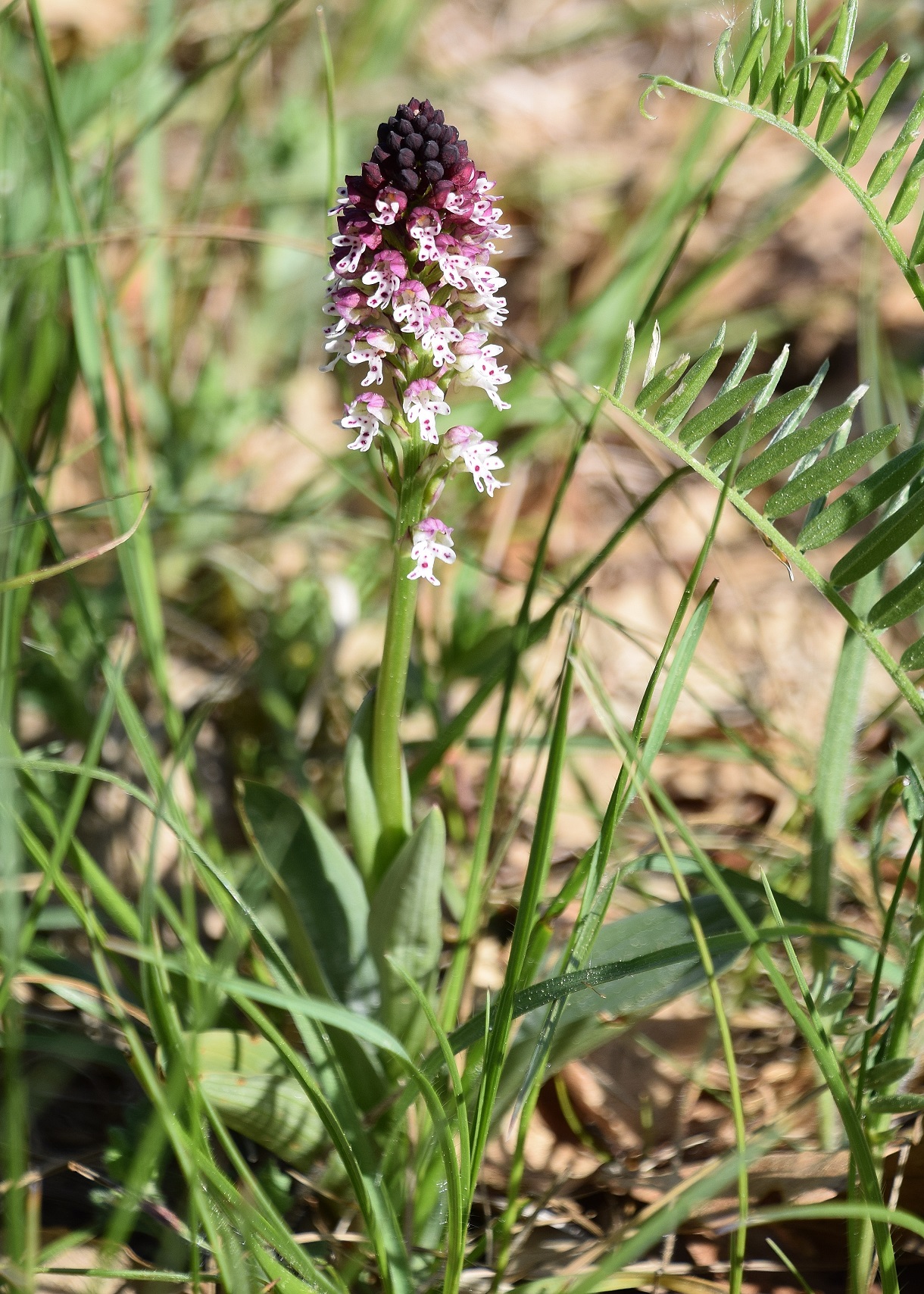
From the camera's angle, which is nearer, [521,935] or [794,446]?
[521,935]

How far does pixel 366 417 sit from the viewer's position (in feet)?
5.29

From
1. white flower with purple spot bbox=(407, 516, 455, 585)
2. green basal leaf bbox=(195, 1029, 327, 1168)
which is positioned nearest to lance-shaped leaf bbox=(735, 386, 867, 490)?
white flower with purple spot bbox=(407, 516, 455, 585)

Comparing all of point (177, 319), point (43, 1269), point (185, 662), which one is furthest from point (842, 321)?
Answer: point (43, 1269)

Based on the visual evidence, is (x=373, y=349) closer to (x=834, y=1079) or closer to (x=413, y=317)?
(x=413, y=317)

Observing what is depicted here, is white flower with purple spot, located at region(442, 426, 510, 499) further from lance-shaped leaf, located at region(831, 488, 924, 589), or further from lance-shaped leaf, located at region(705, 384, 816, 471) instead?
lance-shaped leaf, located at region(831, 488, 924, 589)

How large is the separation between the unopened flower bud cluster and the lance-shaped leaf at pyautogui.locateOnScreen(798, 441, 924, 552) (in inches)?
20.9

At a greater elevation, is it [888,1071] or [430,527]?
[430,527]

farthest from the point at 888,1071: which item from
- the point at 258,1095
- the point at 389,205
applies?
the point at 389,205

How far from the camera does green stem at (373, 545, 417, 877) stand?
170 centimetres

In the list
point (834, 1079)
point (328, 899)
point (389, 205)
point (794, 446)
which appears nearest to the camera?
point (834, 1079)

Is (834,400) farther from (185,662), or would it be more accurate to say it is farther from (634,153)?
(185,662)

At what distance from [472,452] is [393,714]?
0.46 metres

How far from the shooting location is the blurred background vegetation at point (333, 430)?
2.44m

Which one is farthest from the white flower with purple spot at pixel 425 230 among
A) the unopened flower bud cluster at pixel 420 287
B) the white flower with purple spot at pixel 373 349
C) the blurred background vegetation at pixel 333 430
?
the blurred background vegetation at pixel 333 430
